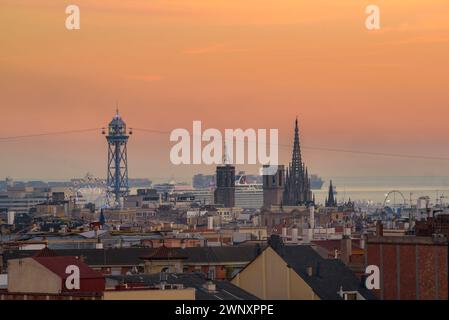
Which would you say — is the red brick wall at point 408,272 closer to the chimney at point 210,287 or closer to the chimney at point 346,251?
the chimney at point 210,287

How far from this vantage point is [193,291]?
45.9m

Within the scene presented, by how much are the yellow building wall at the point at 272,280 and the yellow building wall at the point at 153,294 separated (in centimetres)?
365

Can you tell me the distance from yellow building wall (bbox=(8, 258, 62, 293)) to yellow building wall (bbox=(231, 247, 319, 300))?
4.64 metres

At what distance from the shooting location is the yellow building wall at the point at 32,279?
50.4 meters

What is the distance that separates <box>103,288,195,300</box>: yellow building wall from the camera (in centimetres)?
4472

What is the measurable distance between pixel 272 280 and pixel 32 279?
613 centimetres

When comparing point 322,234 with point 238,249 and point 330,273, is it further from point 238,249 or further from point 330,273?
point 330,273

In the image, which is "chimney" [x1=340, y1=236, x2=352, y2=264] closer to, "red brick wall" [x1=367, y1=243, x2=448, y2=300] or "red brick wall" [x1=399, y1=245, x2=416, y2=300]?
"red brick wall" [x1=367, y1=243, x2=448, y2=300]

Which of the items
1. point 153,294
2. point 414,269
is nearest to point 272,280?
point 414,269

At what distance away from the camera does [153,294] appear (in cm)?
4528

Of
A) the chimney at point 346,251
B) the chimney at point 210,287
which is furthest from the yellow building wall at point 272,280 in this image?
the chimney at point 346,251

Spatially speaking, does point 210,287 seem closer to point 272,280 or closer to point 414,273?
point 272,280
